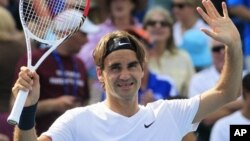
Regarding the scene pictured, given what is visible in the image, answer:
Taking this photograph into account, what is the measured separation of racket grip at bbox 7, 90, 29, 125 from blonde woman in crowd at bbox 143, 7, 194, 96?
450 cm

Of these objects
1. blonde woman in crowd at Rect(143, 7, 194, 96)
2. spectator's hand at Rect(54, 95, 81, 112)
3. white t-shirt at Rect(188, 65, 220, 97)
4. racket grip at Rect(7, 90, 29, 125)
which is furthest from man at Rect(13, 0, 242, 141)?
blonde woman in crowd at Rect(143, 7, 194, 96)

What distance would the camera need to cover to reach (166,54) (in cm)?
993

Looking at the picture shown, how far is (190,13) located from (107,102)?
553cm

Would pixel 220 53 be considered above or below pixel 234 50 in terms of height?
below

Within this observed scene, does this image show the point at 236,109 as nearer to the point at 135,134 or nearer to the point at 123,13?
the point at 123,13

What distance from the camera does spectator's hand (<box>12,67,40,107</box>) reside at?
5.27 metres

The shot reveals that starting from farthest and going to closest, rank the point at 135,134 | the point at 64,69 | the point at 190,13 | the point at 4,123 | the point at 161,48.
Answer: the point at 190,13
the point at 161,48
the point at 64,69
the point at 4,123
the point at 135,134

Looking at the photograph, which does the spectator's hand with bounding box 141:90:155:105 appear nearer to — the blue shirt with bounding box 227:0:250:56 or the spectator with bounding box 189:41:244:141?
the spectator with bounding box 189:41:244:141

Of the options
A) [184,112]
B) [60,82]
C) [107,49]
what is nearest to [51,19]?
[107,49]

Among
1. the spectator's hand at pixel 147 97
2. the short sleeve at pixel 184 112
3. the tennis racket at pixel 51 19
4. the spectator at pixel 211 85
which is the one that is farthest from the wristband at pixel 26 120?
the spectator at pixel 211 85

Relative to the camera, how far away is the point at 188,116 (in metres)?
5.83

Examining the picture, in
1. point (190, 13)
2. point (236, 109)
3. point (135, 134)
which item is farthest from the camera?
point (190, 13)

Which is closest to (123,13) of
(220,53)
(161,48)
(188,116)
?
(161,48)

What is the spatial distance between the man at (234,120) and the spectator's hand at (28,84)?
3.41m
